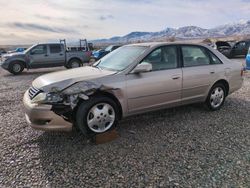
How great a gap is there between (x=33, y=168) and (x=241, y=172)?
9.03 feet

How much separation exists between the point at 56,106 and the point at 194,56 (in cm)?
306

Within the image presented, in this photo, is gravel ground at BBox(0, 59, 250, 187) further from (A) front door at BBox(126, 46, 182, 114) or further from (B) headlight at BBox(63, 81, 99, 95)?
(B) headlight at BBox(63, 81, 99, 95)

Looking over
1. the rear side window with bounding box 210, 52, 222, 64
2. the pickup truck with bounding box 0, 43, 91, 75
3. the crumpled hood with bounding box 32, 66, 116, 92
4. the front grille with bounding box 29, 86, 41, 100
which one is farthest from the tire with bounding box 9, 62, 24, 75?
the rear side window with bounding box 210, 52, 222, 64

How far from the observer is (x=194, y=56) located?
505 cm

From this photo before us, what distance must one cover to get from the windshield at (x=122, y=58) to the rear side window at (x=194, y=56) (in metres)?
0.91

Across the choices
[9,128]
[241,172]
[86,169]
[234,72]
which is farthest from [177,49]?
[9,128]

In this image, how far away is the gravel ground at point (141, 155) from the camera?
116 inches

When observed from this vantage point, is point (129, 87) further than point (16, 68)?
No

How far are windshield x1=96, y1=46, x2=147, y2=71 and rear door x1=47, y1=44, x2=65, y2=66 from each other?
10.3 metres

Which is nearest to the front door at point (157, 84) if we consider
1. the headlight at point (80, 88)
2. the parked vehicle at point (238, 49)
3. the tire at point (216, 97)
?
the headlight at point (80, 88)

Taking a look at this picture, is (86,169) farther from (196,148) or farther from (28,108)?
(196,148)

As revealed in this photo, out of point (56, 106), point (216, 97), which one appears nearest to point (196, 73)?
point (216, 97)

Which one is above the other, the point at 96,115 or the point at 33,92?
the point at 33,92

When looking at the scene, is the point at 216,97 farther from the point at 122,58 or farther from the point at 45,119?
the point at 45,119
